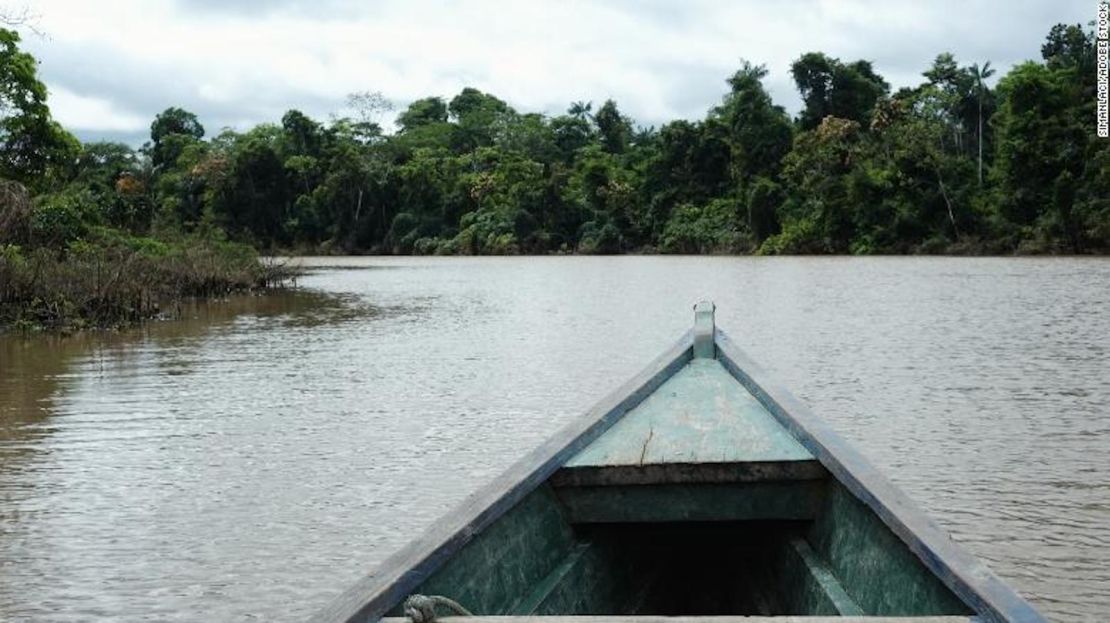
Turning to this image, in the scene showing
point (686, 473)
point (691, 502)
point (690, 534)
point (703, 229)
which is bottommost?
point (690, 534)

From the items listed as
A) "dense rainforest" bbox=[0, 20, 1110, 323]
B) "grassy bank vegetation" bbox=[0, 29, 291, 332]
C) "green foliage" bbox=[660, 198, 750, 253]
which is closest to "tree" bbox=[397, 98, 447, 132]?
"dense rainforest" bbox=[0, 20, 1110, 323]

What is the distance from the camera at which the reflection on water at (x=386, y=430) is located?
466 cm

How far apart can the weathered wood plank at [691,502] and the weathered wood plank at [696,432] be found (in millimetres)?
114

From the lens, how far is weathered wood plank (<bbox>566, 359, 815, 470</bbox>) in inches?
131

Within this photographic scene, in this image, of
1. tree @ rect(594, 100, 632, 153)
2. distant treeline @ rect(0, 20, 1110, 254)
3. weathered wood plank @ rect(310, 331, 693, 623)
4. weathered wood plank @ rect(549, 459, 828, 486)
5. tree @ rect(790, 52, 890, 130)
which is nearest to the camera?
weathered wood plank @ rect(310, 331, 693, 623)

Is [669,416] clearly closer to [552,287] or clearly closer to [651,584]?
[651,584]

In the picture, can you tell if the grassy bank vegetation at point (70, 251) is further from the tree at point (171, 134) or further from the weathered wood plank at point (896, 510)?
the tree at point (171, 134)

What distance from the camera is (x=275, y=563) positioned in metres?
4.77

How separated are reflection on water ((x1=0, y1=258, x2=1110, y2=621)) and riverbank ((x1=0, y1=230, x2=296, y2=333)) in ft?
2.06

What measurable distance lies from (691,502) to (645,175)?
178 ft

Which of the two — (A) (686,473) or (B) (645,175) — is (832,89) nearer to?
(B) (645,175)

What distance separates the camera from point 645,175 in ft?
187

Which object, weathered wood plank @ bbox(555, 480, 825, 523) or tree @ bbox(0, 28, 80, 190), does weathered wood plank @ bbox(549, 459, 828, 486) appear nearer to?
weathered wood plank @ bbox(555, 480, 825, 523)

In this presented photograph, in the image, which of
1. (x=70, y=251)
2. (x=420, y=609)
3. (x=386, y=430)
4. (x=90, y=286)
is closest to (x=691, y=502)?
(x=420, y=609)
